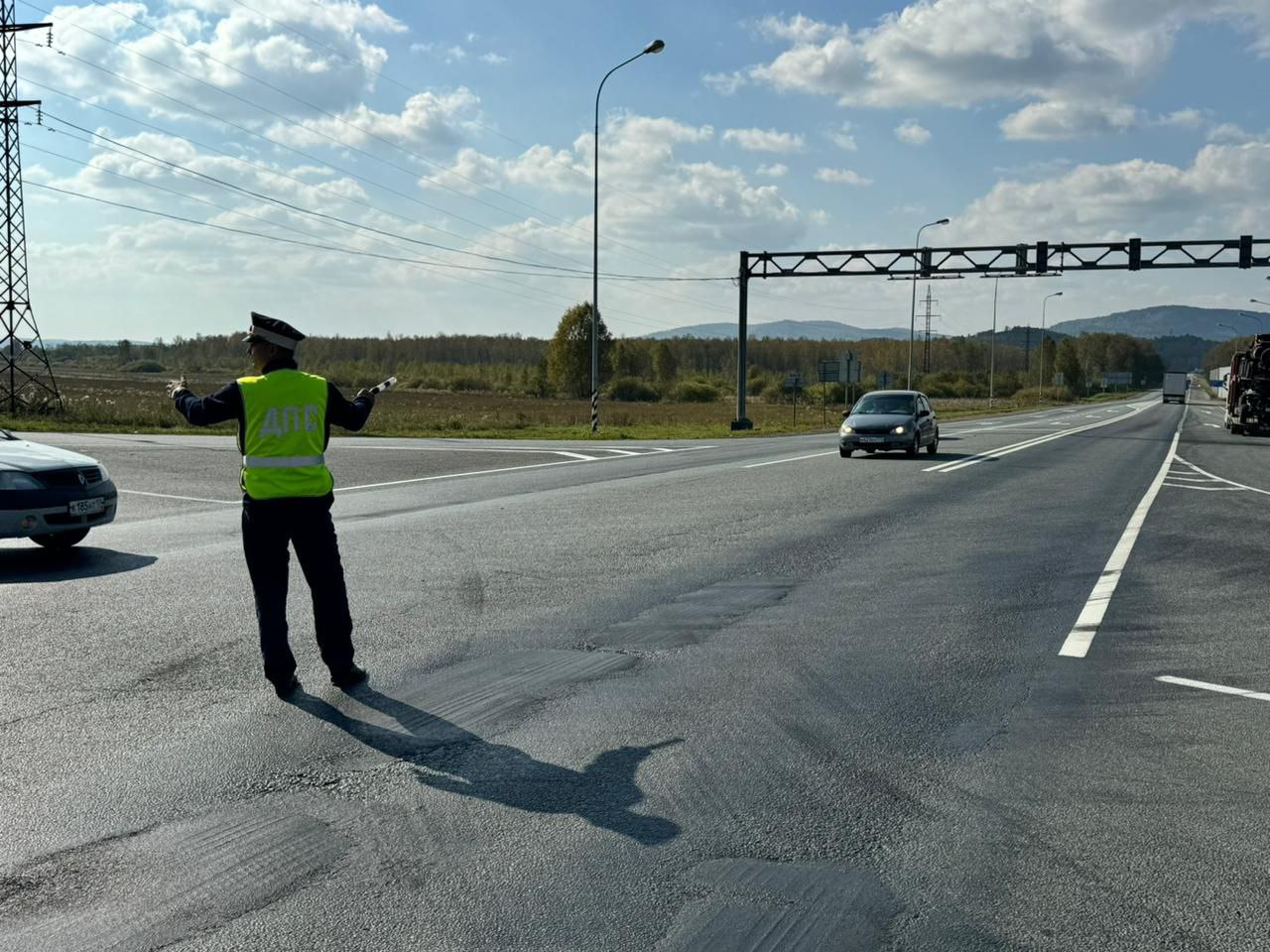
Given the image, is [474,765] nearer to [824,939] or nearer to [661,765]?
[661,765]

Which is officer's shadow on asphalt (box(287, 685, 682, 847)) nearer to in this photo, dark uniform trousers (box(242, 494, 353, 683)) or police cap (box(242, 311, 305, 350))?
dark uniform trousers (box(242, 494, 353, 683))

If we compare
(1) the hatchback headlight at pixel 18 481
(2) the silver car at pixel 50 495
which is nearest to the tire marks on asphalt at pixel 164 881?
(2) the silver car at pixel 50 495

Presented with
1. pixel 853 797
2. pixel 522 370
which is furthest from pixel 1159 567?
pixel 522 370

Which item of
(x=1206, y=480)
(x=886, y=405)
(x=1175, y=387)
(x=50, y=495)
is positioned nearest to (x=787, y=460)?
(x=886, y=405)

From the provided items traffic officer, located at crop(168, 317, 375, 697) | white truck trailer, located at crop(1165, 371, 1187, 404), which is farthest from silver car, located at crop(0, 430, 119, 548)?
white truck trailer, located at crop(1165, 371, 1187, 404)

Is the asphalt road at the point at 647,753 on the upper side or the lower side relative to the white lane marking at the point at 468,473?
upper

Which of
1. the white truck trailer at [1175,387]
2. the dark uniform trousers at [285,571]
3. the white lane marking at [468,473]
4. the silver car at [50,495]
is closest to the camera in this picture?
the dark uniform trousers at [285,571]

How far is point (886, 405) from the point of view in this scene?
1000 inches

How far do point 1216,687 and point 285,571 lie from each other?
5066 mm

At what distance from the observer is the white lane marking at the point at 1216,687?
6.03 metres

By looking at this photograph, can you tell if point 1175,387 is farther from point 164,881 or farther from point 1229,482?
point 164,881

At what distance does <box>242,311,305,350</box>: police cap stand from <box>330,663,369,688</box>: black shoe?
5.70 ft

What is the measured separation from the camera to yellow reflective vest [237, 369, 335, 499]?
19.3 feet

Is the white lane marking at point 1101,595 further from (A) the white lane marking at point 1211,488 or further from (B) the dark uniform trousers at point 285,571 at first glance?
(B) the dark uniform trousers at point 285,571
